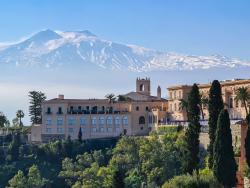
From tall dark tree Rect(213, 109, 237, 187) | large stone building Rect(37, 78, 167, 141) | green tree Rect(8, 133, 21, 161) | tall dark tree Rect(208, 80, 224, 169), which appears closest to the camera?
tall dark tree Rect(213, 109, 237, 187)

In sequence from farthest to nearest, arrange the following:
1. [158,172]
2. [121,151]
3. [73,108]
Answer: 1. [73,108]
2. [121,151]
3. [158,172]

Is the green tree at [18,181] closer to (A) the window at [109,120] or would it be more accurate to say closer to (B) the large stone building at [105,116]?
(B) the large stone building at [105,116]

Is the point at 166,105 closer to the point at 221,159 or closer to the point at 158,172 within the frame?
the point at 158,172

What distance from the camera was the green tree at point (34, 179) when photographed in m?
88.2

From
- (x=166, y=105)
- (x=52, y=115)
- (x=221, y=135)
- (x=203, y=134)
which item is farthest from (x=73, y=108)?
(x=221, y=135)

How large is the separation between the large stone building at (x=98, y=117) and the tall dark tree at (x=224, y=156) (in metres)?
42.8

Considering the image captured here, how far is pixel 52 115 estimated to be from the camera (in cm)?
10431

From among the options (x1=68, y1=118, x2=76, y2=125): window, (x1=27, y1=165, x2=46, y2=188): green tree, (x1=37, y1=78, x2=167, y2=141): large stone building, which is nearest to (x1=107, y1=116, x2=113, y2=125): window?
(x1=37, y1=78, x2=167, y2=141): large stone building

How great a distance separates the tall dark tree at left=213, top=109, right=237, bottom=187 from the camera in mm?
57469

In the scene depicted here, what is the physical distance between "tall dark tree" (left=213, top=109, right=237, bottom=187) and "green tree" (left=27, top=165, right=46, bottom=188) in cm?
3431

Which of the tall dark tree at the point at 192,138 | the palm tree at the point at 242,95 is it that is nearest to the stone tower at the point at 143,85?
the palm tree at the point at 242,95

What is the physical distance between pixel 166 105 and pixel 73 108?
11786 millimetres

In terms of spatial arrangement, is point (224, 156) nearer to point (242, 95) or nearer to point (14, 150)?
point (242, 95)

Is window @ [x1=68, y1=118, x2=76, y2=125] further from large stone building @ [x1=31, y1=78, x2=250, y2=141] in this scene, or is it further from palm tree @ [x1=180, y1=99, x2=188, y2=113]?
palm tree @ [x1=180, y1=99, x2=188, y2=113]
